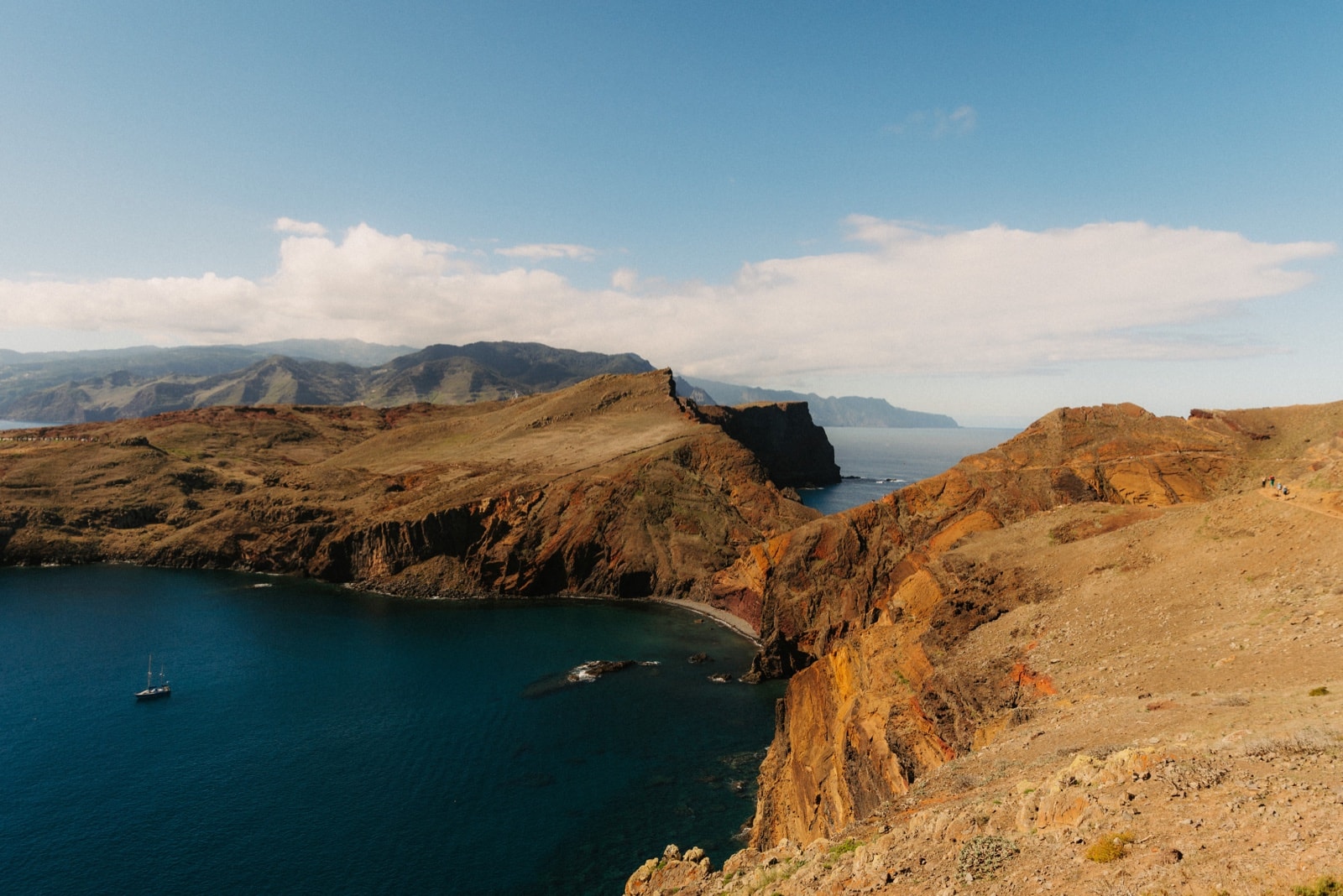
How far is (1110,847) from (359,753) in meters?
62.0

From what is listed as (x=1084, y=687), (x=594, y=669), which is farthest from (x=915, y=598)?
(x=594, y=669)

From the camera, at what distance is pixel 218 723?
6450 cm

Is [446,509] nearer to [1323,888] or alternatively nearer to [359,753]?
[359,753]

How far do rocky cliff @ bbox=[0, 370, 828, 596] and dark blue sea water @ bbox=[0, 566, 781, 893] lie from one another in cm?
1967

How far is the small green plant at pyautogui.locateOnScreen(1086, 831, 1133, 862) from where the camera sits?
15.1m

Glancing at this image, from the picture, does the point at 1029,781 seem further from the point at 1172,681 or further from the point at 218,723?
the point at 218,723

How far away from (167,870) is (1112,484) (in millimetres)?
84777

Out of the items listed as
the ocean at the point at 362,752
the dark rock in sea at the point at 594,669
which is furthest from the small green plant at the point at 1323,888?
the dark rock in sea at the point at 594,669

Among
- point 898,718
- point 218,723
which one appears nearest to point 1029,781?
point 898,718

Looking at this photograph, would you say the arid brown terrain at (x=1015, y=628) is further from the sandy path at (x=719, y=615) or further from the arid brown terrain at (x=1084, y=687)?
the sandy path at (x=719, y=615)

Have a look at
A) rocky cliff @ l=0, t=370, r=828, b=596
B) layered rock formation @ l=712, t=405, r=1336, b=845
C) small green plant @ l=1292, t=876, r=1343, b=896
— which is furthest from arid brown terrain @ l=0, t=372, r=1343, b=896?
rocky cliff @ l=0, t=370, r=828, b=596

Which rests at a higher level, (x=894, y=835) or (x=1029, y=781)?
(x=1029, y=781)

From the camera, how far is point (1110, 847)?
15148 millimetres

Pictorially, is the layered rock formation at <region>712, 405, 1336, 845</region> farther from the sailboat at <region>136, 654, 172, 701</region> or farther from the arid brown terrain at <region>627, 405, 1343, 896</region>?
the sailboat at <region>136, 654, 172, 701</region>
